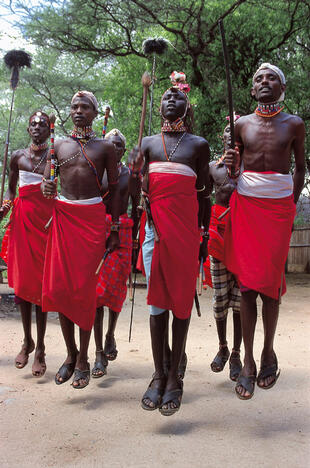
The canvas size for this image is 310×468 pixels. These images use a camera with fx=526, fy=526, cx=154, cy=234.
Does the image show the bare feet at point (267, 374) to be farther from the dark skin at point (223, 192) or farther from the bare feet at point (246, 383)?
the dark skin at point (223, 192)

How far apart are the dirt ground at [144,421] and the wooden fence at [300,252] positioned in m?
11.3

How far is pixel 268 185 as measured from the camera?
13.7 ft

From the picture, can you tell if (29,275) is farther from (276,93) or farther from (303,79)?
(303,79)

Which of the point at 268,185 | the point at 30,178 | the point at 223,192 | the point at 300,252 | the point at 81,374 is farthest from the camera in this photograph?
the point at 300,252

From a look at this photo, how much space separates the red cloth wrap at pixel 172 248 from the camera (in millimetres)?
4059

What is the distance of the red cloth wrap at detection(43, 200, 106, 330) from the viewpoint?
4.49 metres

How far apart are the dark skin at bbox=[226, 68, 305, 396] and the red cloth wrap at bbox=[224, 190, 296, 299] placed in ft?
0.51

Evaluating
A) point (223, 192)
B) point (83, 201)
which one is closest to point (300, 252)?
point (223, 192)

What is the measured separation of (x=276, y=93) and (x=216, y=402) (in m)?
2.79

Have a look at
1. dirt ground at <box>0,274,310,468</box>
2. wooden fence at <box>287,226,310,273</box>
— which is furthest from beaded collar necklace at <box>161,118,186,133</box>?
wooden fence at <box>287,226,310,273</box>

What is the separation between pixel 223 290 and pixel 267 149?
198 centimetres

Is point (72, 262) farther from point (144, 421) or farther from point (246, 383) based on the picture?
point (246, 383)

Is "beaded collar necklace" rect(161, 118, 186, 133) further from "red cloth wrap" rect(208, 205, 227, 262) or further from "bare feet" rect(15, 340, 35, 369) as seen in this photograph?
"bare feet" rect(15, 340, 35, 369)

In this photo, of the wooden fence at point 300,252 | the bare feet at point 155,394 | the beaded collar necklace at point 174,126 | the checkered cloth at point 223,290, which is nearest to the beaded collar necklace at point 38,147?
the beaded collar necklace at point 174,126
